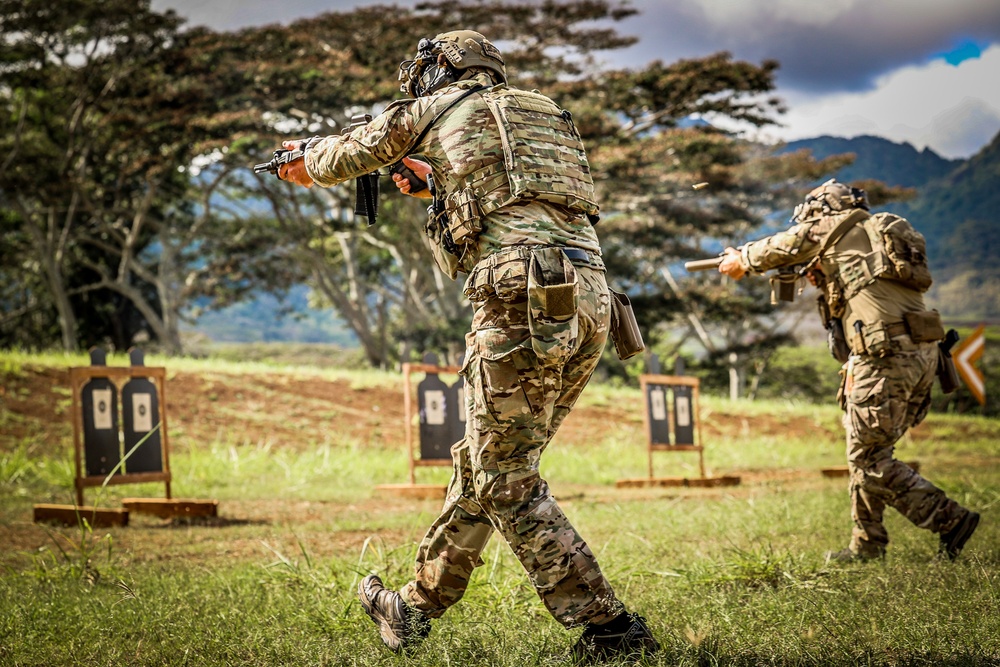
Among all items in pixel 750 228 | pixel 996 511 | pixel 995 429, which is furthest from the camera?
pixel 750 228

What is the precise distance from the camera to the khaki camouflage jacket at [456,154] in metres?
3.03

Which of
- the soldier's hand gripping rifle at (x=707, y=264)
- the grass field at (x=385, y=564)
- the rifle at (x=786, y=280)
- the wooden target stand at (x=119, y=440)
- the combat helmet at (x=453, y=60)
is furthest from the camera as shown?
the wooden target stand at (x=119, y=440)

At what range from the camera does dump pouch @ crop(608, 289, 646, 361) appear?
10.6 feet

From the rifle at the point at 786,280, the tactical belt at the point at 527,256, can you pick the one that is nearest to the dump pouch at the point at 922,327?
the rifle at the point at 786,280

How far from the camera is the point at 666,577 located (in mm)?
4234

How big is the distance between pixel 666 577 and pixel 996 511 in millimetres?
3293

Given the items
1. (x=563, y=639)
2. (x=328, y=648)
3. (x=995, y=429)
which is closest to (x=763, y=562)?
(x=563, y=639)

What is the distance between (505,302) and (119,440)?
4.89 metres

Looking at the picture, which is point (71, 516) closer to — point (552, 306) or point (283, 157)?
point (283, 157)

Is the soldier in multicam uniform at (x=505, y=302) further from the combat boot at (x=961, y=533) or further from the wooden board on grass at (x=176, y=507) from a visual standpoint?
the wooden board on grass at (x=176, y=507)

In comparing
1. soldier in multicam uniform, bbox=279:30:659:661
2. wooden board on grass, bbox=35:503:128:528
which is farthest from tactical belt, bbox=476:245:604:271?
wooden board on grass, bbox=35:503:128:528

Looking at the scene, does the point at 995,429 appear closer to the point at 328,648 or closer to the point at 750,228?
the point at 750,228

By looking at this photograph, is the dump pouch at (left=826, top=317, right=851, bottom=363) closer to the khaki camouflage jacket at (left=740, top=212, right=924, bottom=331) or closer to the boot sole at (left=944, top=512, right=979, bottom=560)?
the khaki camouflage jacket at (left=740, top=212, right=924, bottom=331)

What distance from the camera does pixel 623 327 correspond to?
10.6ft
